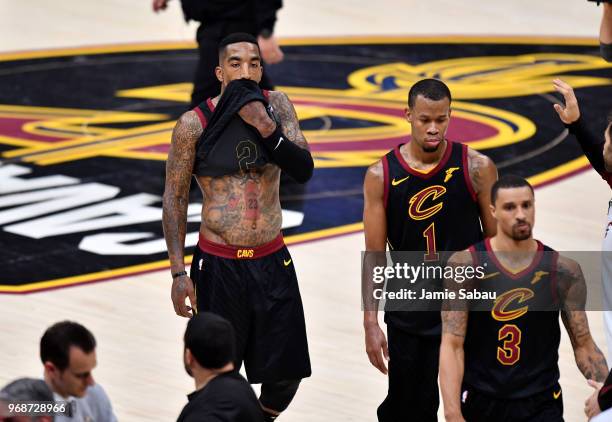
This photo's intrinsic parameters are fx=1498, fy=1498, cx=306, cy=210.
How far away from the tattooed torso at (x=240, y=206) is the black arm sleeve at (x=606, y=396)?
1.95 meters

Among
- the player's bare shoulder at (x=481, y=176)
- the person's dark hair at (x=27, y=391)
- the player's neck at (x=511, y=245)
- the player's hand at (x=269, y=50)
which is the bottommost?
the person's dark hair at (x=27, y=391)

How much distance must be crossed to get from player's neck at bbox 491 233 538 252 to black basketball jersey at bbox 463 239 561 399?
0.10ft

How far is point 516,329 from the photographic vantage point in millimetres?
5898

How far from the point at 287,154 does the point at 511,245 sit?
1263 millimetres

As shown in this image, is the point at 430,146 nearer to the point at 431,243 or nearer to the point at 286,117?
the point at 431,243

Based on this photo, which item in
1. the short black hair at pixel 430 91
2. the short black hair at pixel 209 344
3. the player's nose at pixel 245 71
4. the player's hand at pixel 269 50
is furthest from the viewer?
the player's hand at pixel 269 50

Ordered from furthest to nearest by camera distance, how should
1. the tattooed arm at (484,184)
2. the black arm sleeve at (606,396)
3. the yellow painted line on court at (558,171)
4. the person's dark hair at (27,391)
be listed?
the yellow painted line on court at (558,171) < the tattooed arm at (484,184) < the black arm sleeve at (606,396) < the person's dark hair at (27,391)

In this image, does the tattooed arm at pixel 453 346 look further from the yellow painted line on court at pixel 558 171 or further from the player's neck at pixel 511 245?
the yellow painted line on court at pixel 558 171

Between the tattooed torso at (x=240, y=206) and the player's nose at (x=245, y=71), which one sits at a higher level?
the player's nose at (x=245, y=71)

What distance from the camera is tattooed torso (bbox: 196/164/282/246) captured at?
6.93 meters

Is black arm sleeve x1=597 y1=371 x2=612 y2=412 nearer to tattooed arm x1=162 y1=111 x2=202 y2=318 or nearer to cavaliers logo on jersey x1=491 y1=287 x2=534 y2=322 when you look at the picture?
cavaliers logo on jersey x1=491 y1=287 x2=534 y2=322

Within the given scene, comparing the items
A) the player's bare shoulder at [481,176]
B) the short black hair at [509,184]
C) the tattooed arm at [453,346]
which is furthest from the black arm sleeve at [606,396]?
the player's bare shoulder at [481,176]

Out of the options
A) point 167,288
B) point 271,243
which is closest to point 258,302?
point 271,243

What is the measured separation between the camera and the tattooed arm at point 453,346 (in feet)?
19.3
